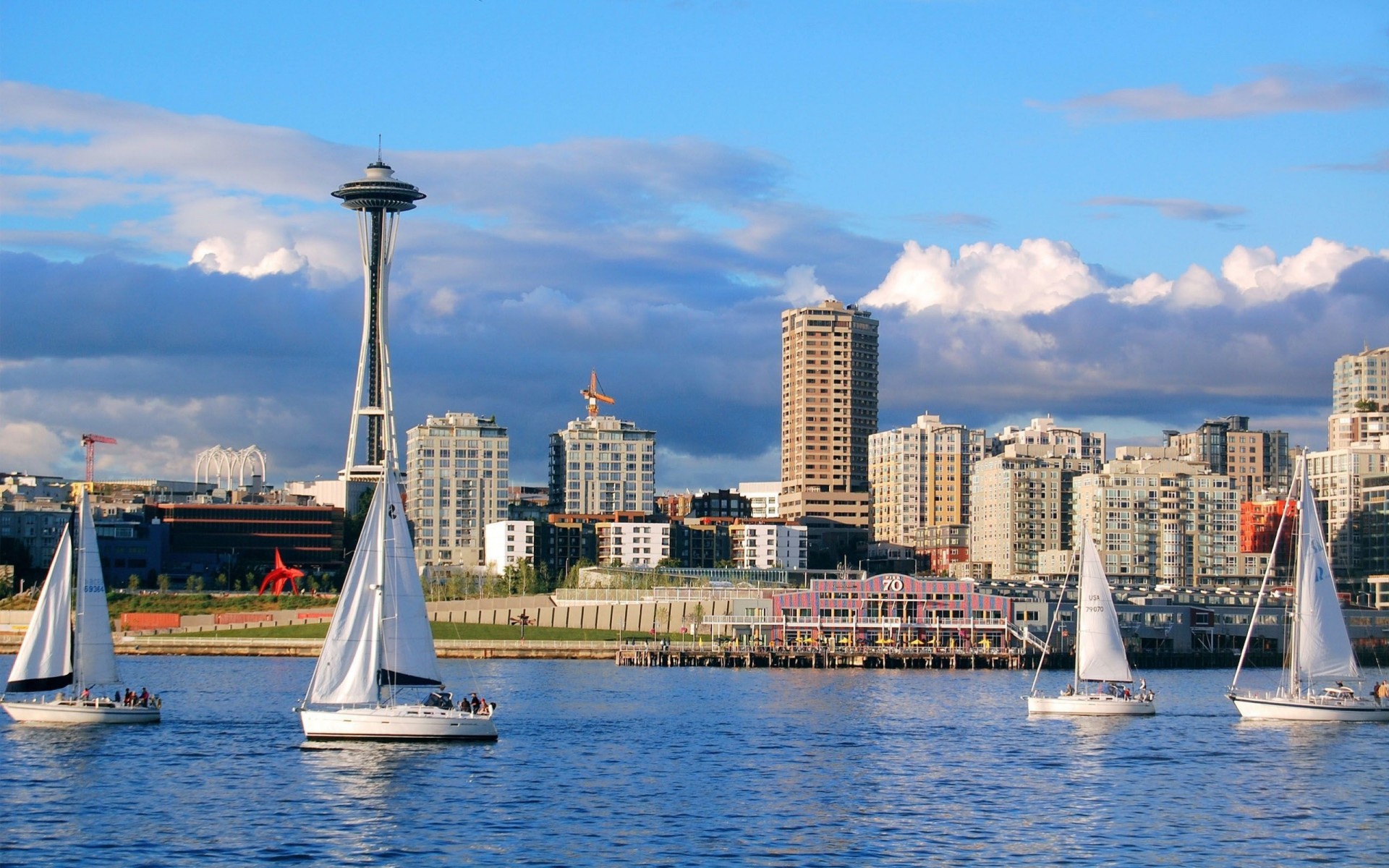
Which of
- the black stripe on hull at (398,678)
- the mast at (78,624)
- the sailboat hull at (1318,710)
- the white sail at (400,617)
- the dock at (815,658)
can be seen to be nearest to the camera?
the white sail at (400,617)

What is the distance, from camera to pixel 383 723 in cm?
9119

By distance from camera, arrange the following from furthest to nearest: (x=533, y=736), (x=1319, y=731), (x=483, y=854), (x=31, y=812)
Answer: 1. (x=1319, y=731)
2. (x=533, y=736)
3. (x=31, y=812)
4. (x=483, y=854)

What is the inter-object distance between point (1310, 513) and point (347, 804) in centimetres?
6408

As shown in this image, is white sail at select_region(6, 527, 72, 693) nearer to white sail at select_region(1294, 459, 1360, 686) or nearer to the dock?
white sail at select_region(1294, 459, 1360, 686)

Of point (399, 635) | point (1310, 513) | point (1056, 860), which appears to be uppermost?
point (1310, 513)

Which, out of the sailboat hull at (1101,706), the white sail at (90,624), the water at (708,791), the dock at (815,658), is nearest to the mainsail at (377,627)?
the water at (708,791)

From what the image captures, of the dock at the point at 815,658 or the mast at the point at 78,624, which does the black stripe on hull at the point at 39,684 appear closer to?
the mast at the point at 78,624

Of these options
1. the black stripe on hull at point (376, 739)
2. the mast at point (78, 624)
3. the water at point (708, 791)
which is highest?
the mast at point (78, 624)

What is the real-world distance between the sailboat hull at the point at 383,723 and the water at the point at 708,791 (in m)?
0.86

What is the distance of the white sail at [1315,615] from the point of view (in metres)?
112

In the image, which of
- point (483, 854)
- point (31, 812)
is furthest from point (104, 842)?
point (483, 854)

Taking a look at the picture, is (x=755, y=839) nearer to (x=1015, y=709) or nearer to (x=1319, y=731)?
(x=1319, y=731)

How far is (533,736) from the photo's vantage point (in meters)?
103

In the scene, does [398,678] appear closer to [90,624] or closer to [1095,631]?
[90,624]
